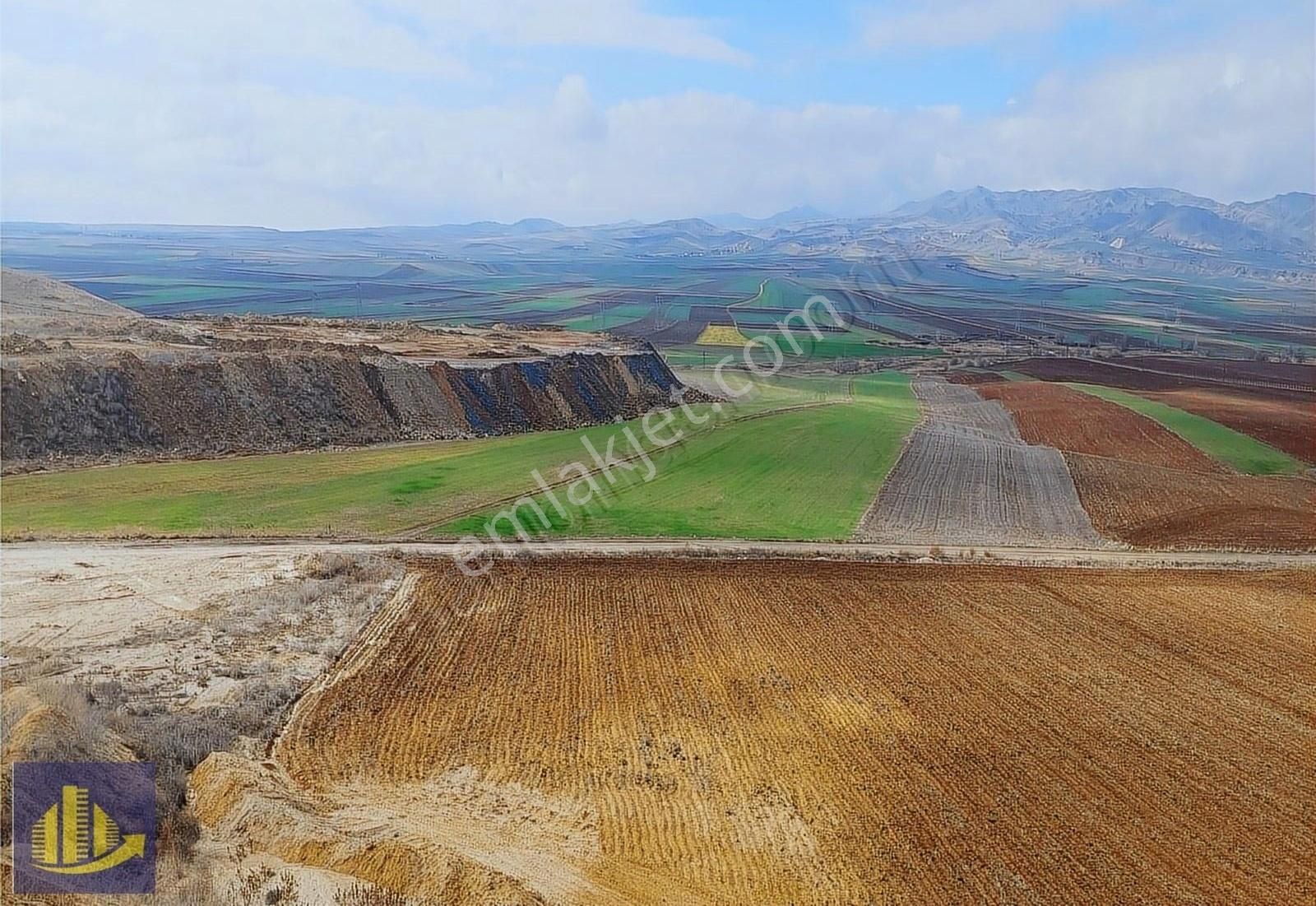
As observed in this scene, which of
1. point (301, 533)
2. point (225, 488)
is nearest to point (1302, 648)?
point (301, 533)

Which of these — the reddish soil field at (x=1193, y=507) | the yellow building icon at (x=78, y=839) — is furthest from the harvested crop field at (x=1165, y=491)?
the yellow building icon at (x=78, y=839)

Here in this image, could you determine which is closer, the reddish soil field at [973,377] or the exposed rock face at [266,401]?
the exposed rock face at [266,401]

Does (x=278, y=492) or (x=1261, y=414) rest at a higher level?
(x=278, y=492)

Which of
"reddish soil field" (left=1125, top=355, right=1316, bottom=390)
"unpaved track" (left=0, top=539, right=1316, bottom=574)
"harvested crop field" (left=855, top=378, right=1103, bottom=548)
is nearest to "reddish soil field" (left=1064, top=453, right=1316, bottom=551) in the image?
"harvested crop field" (left=855, top=378, right=1103, bottom=548)

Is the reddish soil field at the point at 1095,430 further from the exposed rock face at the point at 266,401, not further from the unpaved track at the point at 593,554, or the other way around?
the exposed rock face at the point at 266,401

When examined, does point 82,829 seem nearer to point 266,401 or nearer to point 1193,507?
point 266,401

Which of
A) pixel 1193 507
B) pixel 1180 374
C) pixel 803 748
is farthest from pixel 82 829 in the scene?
pixel 1180 374
